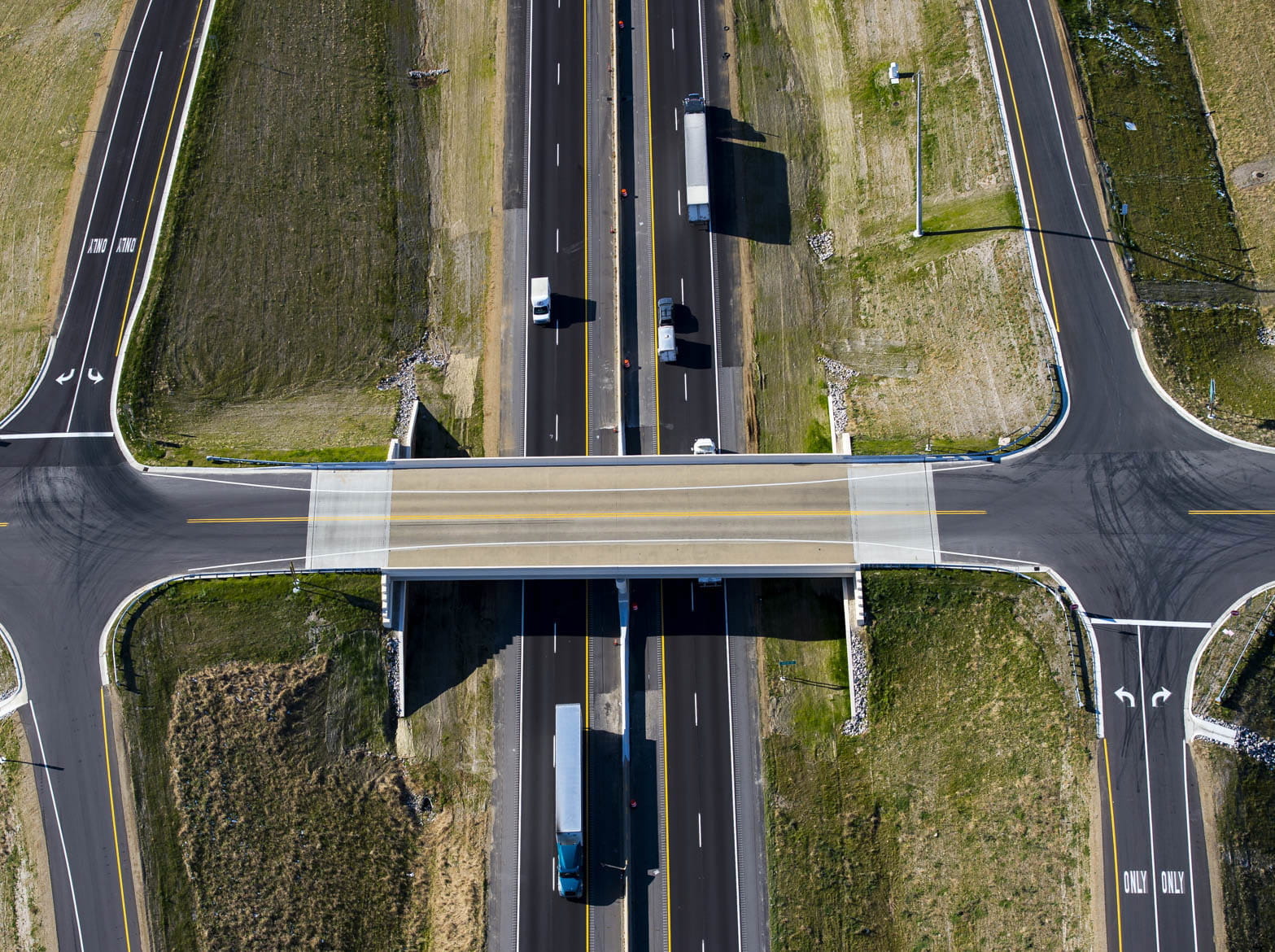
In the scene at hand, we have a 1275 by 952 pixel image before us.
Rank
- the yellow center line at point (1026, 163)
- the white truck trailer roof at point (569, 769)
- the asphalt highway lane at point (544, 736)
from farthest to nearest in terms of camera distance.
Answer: the yellow center line at point (1026, 163), the asphalt highway lane at point (544, 736), the white truck trailer roof at point (569, 769)

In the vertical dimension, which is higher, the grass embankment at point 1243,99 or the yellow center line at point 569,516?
the grass embankment at point 1243,99

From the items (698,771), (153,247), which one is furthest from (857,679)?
(153,247)

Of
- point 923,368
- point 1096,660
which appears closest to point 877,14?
point 923,368

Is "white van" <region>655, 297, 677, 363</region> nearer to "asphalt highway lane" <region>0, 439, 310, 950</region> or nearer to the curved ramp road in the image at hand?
the curved ramp road

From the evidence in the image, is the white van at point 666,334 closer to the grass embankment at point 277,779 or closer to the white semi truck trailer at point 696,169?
the white semi truck trailer at point 696,169

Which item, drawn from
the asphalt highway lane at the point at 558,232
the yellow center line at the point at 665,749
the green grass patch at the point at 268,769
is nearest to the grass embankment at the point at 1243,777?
the yellow center line at the point at 665,749

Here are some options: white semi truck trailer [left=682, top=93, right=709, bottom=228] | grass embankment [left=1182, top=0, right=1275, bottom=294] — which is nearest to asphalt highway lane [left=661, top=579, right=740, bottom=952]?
white semi truck trailer [left=682, top=93, right=709, bottom=228]

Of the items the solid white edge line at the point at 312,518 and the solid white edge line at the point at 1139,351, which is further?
the solid white edge line at the point at 1139,351
